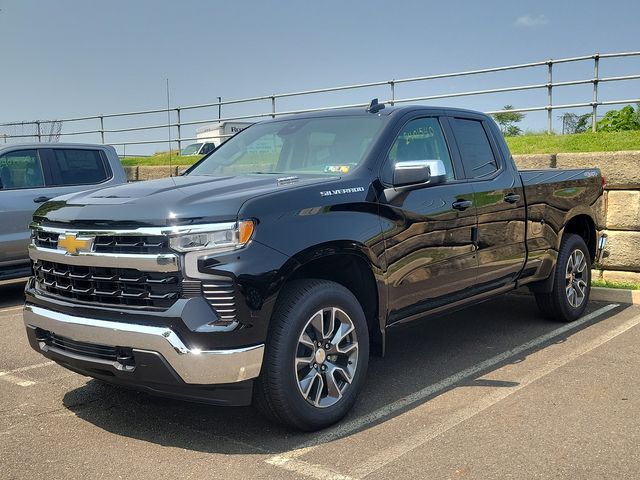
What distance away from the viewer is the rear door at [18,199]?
27.0 feet

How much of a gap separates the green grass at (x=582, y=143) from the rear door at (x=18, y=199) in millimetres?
6498

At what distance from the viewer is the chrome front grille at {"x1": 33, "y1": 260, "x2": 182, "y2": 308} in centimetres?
361

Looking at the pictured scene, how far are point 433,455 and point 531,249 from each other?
2.86m

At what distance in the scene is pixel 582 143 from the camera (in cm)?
1009

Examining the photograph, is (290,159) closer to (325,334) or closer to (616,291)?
(325,334)

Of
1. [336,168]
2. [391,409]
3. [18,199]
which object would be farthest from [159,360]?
[18,199]

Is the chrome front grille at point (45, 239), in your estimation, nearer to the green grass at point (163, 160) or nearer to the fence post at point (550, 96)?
the fence post at point (550, 96)

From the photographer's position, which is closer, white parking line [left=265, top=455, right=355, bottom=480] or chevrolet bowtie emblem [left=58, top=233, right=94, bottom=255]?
white parking line [left=265, top=455, right=355, bottom=480]

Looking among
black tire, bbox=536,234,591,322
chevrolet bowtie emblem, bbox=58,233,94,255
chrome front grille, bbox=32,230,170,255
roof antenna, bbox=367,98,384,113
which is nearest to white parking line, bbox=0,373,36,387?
chevrolet bowtie emblem, bbox=58,233,94,255

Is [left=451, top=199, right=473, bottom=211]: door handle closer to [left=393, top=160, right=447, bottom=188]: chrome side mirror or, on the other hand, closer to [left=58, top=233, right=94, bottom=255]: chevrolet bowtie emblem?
[left=393, top=160, right=447, bottom=188]: chrome side mirror

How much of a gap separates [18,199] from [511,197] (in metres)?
5.78

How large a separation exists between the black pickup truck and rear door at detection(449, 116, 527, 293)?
0.07ft

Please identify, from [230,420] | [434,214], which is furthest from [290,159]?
[230,420]

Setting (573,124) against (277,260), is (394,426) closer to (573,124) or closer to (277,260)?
(277,260)
